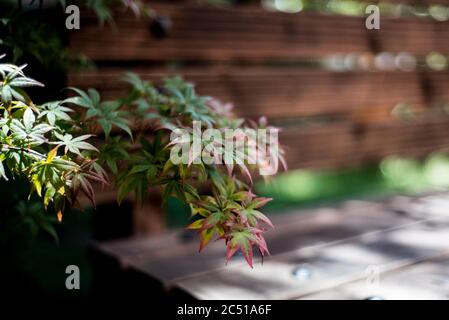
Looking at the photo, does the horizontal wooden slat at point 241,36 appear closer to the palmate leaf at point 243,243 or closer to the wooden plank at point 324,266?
the wooden plank at point 324,266

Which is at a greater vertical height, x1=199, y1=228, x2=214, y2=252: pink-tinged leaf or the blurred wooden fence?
the blurred wooden fence

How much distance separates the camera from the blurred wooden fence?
2693mm

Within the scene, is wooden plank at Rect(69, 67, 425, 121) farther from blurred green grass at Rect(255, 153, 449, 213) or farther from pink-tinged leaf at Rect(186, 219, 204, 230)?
blurred green grass at Rect(255, 153, 449, 213)

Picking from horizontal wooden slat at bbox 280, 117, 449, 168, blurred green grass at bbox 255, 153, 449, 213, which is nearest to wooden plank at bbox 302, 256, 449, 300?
horizontal wooden slat at bbox 280, 117, 449, 168

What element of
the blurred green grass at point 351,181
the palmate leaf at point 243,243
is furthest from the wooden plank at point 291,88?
the blurred green grass at point 351,181

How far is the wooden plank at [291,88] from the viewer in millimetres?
2699

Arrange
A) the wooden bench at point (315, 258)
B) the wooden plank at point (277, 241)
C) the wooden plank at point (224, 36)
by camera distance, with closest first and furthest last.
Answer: the wooden bench at point (315, 258) < the wooden plank at point (277, 241) < the wooden plank at point (224, 36)

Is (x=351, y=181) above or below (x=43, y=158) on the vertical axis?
above

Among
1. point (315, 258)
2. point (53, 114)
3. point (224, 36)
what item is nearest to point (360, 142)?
point (224, 36)

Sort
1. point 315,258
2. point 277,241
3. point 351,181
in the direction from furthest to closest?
point 351,181, point 277,241, point 315,258

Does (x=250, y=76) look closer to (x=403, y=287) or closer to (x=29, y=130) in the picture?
(x=403, y=287)

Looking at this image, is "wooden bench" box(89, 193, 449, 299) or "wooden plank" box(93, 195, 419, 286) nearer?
"wooden bench" box(89, 193, 449, 299)

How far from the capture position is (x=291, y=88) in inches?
130

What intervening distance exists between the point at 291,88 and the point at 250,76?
35 centimetres
